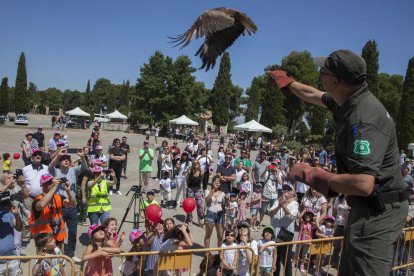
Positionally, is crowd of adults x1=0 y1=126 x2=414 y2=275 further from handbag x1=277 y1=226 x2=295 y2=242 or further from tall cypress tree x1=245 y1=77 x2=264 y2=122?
tall cypress tree x1=245 y1=77 x2=264 y2=122

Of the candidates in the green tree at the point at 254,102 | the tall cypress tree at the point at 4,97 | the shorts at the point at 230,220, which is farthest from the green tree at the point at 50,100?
the shorts at the point at 230,220

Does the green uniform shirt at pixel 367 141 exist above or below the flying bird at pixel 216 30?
below

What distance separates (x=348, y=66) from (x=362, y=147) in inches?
16.4

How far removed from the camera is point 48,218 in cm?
545

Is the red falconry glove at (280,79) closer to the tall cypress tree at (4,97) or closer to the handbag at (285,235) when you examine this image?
the handbag at (285,235)

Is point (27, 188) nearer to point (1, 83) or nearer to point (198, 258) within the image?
point (198, 258)

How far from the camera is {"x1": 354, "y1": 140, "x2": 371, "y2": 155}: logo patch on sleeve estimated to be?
1597mm

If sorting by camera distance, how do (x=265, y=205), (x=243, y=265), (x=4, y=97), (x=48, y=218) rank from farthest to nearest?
(x=4, y=97) < (x=265, y=205) < (x=48, y=218) < (x=243, y=265)

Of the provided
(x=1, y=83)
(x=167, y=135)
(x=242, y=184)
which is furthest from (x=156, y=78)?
(x=242, y=184)

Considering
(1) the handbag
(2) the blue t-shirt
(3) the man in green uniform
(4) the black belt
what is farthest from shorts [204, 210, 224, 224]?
(4) the black belt

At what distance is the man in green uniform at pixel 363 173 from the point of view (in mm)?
1615

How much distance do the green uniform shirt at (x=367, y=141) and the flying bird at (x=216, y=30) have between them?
1.65 meters

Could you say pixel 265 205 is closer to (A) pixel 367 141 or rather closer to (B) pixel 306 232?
(B) pixel 306 232

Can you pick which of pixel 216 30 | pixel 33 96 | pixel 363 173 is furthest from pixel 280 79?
pixel 33 96
